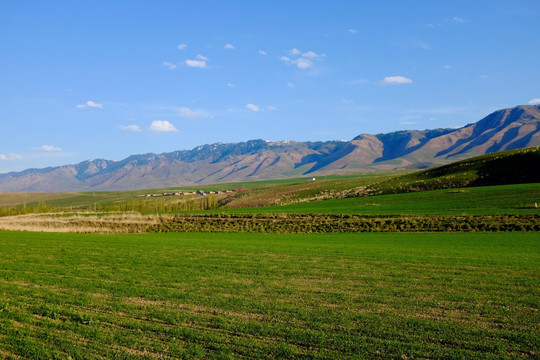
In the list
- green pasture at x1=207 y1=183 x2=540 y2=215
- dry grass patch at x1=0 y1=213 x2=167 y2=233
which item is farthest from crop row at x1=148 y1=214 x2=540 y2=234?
green pasture at x1=207 y1=183 x2=540 y2=215

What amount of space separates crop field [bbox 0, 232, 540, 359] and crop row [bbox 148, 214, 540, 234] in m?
22.1

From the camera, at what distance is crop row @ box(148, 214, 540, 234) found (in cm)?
4478

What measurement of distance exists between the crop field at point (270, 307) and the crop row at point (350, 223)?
22.1m

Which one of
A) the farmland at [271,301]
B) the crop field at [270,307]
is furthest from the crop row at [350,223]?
the crop field at [270,307]

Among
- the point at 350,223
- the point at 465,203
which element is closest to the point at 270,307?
the point at 350,223

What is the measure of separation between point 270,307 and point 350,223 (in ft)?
132

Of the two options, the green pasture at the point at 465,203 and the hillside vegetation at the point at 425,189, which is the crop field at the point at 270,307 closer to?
the green pasture at the point at 465,203

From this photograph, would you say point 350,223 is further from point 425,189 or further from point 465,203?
point 425,189

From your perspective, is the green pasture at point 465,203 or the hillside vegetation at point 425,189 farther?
the hillside vegetation at point 425,189

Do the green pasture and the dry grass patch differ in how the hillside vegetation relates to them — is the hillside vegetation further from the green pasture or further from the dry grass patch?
the dry grass patch

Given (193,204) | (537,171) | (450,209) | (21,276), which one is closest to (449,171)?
(537,171)

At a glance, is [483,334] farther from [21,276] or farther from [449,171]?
[449,171]

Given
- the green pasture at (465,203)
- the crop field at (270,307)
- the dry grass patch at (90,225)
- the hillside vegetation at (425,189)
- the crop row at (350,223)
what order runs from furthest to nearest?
the hillside vegetation at (425,189) → the green pasture at (465,203) → the dry grass patch at (90,225) → the crop row at (350,223) → the crop field at (270,307)

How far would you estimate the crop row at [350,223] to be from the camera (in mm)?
44781
